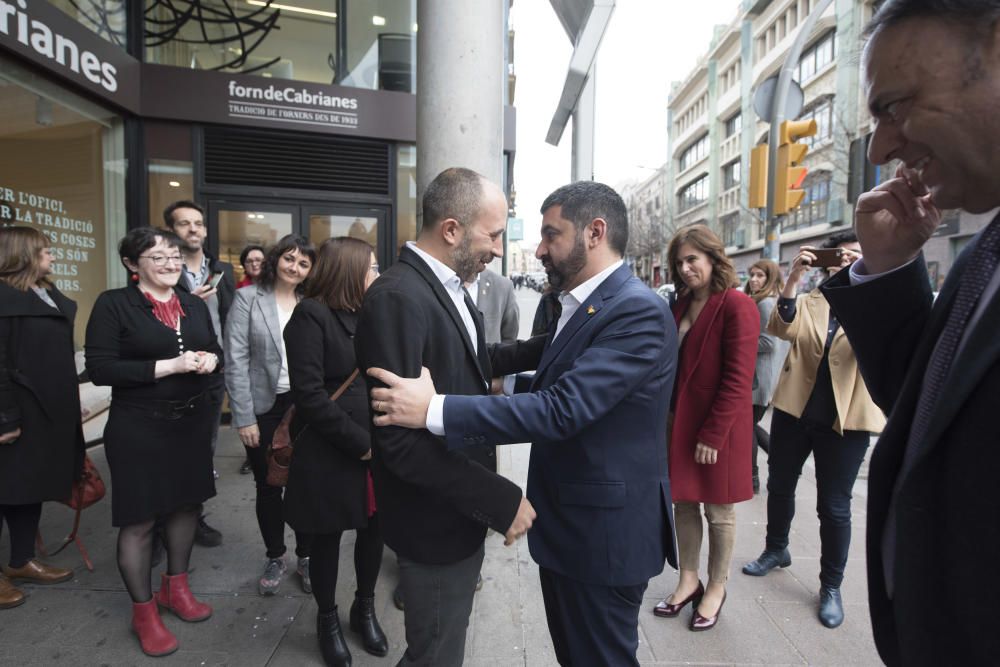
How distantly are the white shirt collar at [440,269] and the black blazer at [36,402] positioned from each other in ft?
8.43

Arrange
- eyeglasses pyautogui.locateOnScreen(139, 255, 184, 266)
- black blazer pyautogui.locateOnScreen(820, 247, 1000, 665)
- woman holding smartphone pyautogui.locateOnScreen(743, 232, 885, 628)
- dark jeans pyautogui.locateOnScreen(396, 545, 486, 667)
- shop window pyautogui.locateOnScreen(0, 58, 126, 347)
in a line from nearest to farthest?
black blazer pyautogui.locateOnScreen(820, 247, 1000, 665) < dark jeans pyautogui.locateOnScreen(396, 545, 486, 667) < eyeglasses pyautogui.locateOnScreen(139, 255, 184, 266) < woman holding smartphone pyautogui.locateOnScreen(743, 232, 885, 628) < shop window pyautogui.locateOnScreen(0, 58, 126, 347)

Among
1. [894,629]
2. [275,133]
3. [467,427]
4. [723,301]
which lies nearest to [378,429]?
[467,427]

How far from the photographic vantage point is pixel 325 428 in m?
2.55

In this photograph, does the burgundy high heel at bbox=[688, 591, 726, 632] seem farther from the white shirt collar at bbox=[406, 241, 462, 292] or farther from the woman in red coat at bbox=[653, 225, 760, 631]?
the white shirt collar at bbox=[406, 241, 462, 292]

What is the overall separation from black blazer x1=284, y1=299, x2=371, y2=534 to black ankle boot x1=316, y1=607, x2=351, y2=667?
460 millimetres

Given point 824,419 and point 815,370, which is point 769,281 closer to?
point 815,370

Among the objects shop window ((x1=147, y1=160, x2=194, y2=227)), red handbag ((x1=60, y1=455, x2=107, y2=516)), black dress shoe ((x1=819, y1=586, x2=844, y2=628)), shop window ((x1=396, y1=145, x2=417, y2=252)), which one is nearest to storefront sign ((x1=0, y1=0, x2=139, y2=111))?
shop window ((x1=147, y1=160, x2=194, y2=227))

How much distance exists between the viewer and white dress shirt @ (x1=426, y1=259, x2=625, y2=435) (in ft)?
5.05

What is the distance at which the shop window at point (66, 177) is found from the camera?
5320 millimetres

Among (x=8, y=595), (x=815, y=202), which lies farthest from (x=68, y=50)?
(x=815, y=202)

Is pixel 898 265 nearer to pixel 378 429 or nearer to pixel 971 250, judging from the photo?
pixel 971 250

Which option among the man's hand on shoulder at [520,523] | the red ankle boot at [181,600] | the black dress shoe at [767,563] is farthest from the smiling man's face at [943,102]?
the red ankle boot at [181,600]

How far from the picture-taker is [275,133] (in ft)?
A: 21.9

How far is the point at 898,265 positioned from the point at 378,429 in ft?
4.48
